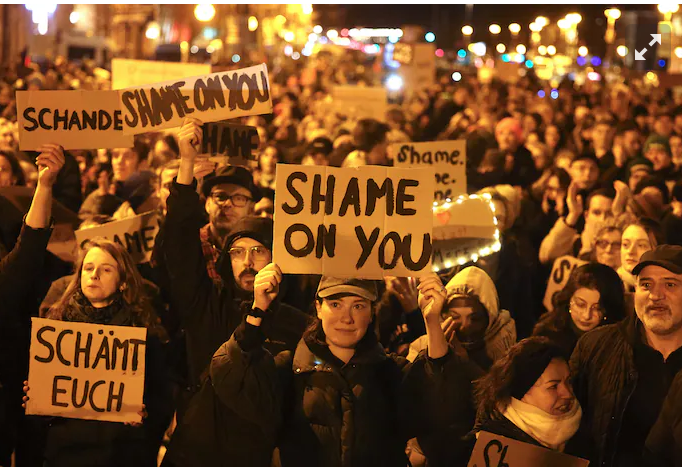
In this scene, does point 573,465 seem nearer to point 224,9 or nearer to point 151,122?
point 151,122

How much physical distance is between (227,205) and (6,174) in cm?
Result: 205

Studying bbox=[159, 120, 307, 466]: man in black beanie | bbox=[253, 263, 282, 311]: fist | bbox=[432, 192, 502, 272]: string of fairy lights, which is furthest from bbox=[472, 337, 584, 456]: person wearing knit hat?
bbox=[432, 192, 502, 272]: string of fairy lights

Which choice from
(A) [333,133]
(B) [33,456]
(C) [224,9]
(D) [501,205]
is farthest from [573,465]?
(C) [224,9]

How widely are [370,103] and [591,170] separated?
21.0 feet

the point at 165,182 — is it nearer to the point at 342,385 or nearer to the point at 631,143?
the point at 342,385

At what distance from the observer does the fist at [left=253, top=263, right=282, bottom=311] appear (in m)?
4.24

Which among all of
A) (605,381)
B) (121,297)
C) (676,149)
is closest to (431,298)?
(605,381)

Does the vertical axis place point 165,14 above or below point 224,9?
above

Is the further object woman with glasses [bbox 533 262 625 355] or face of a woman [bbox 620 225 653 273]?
face of a woman [bbox 620 225 653 273]

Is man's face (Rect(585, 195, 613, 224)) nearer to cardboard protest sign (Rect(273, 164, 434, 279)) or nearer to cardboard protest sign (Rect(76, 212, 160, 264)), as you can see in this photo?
cardboard protest sign (Rect(76, 212, 160, 264))

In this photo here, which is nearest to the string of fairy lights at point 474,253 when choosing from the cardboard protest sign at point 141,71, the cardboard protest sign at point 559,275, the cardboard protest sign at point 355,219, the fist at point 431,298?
the cardboard protest sign at point 559,275

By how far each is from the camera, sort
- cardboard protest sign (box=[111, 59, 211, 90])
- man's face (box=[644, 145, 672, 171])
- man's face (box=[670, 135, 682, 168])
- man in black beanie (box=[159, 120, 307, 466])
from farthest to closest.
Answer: man's face (box=[670, 135, 682, 168])
cardboard protest sign (box=[111, 59, 211, 90])
man's face (box=[644, 145, 672, 171])
man in black beanie (box=[159, 120, 307, 466])

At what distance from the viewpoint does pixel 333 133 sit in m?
→ 13.5

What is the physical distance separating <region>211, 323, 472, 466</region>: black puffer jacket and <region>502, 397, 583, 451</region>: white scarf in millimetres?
235
